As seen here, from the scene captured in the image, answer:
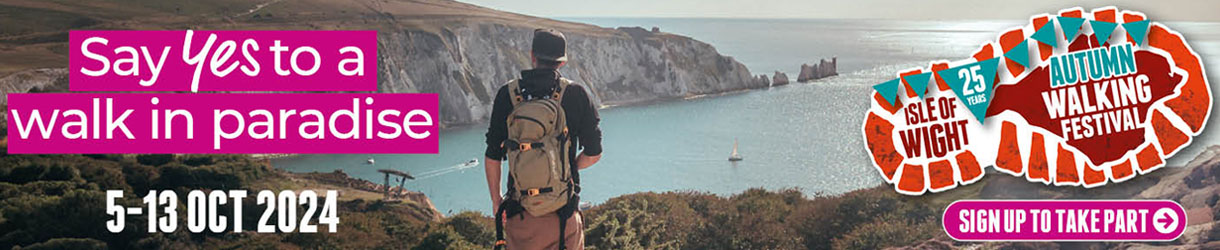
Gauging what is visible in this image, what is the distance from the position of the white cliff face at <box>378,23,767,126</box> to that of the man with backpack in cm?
10256

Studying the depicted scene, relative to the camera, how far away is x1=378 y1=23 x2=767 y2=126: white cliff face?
4500 inches

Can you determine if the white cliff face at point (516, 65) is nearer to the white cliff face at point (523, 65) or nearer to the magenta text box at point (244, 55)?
the white cliff face at point (523, 65)

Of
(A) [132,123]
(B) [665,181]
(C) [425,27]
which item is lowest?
(B) [665,181]

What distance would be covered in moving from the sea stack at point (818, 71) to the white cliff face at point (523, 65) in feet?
34.2

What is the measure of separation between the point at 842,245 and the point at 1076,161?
533cm

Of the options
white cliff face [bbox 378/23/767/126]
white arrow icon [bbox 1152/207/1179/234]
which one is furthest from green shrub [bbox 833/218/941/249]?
white cliff face [bbox 378/23/767/126]

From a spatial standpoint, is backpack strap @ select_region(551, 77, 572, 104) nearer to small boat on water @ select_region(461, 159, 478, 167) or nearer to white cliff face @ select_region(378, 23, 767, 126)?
small boat on water @ select_region(461, 159, 478, 167)

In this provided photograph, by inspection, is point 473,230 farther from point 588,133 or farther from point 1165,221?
point 588,133

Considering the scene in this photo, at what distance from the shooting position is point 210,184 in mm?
29719

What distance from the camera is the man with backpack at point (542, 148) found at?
22.5 feet

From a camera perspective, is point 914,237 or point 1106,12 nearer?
point 1106,12

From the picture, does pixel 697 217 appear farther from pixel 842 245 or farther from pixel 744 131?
pixel 744 131

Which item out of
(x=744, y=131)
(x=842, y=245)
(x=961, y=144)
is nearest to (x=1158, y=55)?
(x=961, y=144)

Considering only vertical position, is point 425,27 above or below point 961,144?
above
